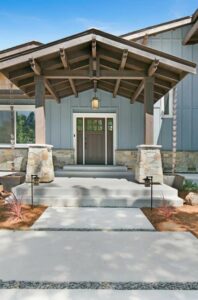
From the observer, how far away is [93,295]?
8.41ft

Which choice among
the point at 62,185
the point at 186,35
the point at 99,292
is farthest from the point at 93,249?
the point at 186,35

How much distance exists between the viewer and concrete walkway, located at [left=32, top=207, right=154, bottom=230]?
4.69m

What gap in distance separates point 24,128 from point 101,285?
30.6 feet

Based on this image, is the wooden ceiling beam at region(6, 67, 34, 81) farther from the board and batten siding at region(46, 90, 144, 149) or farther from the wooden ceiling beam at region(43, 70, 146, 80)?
the board and batten siding at region(46, 90, 144, 149)

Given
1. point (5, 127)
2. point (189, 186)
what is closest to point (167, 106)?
point (189, 186)

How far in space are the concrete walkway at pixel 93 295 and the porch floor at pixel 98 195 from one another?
12.0 feet

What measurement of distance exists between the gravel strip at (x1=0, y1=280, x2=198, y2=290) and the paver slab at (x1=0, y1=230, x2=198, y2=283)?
2.5 inches

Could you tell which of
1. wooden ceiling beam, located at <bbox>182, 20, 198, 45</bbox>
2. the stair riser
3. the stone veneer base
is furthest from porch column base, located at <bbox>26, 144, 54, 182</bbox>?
wooden ceiling beam, located at <bbox>182, 20, 198, 45</bbox>

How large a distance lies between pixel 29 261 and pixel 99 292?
1.07 metres

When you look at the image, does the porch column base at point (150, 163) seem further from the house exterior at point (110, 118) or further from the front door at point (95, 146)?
the front door at point (95, 146)

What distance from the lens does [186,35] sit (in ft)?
34.7

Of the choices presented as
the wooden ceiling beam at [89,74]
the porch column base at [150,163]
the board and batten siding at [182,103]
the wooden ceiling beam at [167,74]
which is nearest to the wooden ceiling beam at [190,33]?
the board and batten siding at [182,103]

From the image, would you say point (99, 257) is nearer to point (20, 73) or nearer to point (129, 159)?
point (20, 73)

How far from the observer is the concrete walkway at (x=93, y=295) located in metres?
2.52
